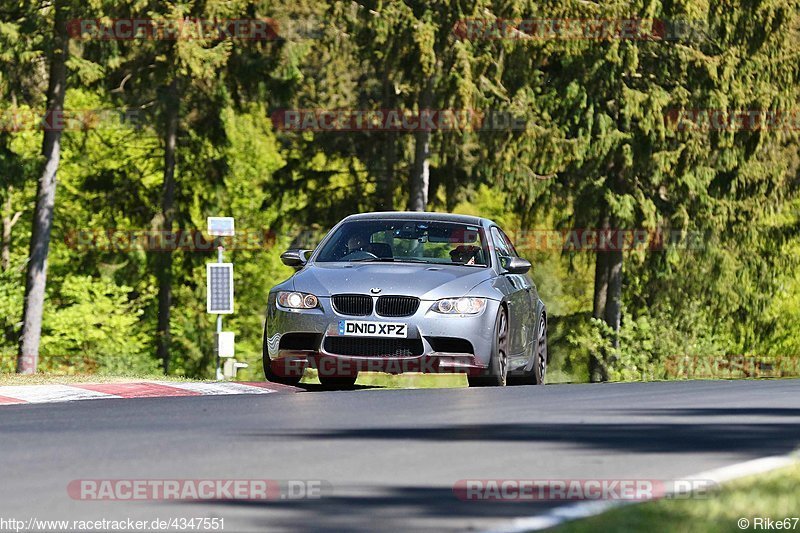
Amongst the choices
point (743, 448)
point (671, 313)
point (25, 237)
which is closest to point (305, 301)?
point (743, 448)

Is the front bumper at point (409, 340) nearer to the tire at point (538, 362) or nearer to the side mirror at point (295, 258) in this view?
the side mirror at point (295, 258)

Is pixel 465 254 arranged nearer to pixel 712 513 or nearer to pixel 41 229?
pixel 712 513

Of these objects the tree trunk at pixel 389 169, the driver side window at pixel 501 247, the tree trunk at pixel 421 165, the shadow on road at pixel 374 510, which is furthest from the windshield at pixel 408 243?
the tree trunk at pixel 389 169

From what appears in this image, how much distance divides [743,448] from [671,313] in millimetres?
29920

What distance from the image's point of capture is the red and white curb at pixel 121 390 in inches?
580

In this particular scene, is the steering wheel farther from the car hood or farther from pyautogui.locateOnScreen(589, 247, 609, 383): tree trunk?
pyautogui.locateOnScreen(589, 247, 609, 383): tree trunk

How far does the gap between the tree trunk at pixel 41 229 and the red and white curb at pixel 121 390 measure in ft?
70.6

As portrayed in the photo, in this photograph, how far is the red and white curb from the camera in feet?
48.3

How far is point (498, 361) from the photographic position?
614 inches

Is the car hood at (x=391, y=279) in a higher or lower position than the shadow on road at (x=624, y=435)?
higher

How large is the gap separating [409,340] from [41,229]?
24211mm

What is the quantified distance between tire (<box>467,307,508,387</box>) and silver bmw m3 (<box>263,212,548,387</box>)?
0.5 inches

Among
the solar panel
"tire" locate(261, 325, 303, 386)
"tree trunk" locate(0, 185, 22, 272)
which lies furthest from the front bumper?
"tree trunk" locate(0, 185, 22, 272)

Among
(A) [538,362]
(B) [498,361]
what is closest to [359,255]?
(B) [498,361]
